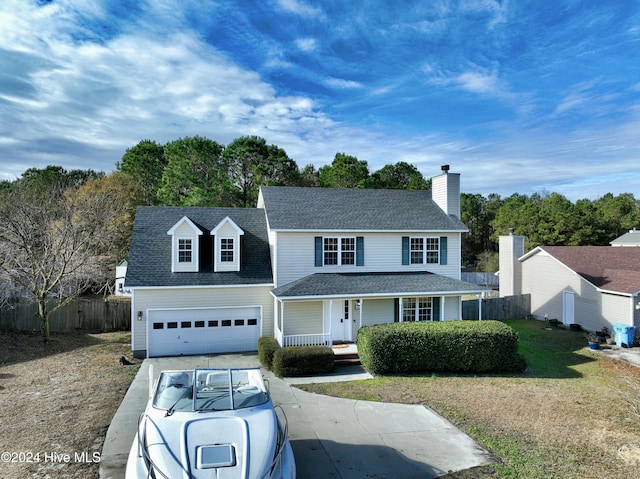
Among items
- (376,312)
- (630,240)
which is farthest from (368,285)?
(630,240)

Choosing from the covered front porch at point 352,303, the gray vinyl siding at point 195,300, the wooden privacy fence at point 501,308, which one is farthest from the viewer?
the wooden privacy fence at point 501,308

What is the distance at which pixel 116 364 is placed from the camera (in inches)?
603

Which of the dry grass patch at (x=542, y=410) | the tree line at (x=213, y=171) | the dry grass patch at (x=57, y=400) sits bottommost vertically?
the dry grass patch at (x=542, y=410)

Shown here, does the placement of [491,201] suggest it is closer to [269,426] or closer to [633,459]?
[633,459]

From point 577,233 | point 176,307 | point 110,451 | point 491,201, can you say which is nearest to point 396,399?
point 110,451

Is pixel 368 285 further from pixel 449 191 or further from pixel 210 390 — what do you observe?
pixel 210 390

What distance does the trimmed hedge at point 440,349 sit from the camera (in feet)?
46.8

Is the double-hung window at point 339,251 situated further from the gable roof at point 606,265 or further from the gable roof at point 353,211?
the gable roof at point 606,265

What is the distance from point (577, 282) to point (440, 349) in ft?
41.2

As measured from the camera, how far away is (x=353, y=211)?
20328mm

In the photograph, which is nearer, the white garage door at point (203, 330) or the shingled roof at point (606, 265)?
the white garage door at point (203, 330)

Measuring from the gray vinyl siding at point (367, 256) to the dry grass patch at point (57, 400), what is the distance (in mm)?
7083

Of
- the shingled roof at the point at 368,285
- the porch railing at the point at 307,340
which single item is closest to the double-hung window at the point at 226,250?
the shingled roof at the point at 368,285

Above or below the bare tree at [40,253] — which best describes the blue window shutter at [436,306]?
below
